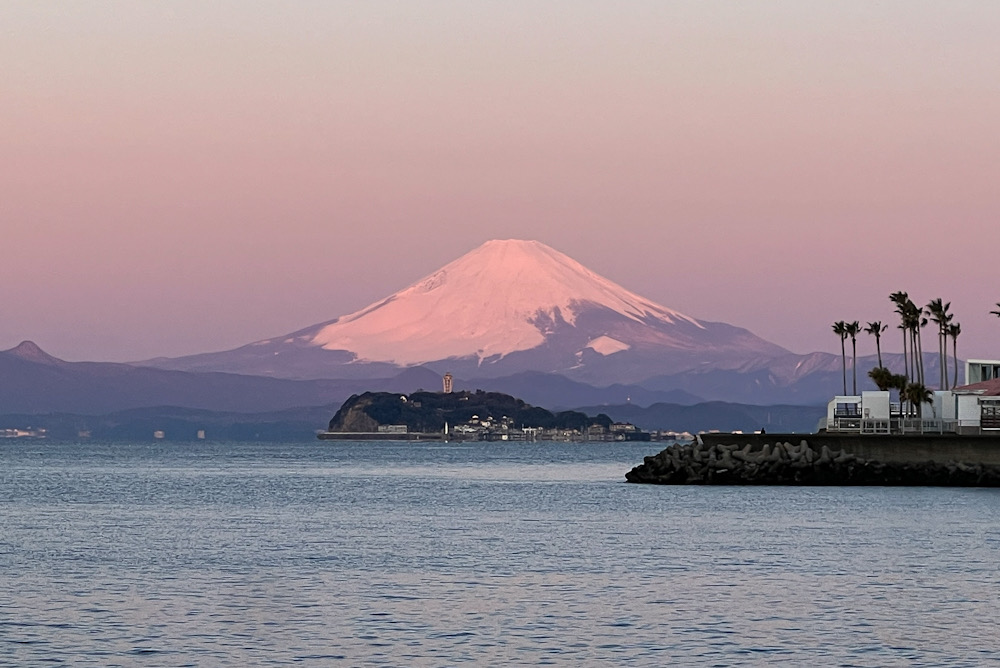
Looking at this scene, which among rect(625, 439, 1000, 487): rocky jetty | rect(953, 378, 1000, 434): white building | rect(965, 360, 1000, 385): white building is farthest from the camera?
rect(965, 360, 1000, 385): white building

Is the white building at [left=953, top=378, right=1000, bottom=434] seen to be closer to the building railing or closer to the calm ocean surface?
the building railing

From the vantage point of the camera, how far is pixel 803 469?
96938 millimetres

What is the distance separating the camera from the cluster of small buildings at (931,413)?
10362 cm

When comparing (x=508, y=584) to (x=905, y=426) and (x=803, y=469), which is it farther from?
(x=905, y=426)

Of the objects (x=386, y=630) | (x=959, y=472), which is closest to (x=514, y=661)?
(x=386, y=630)

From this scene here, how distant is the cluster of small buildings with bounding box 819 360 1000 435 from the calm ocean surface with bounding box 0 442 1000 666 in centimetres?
2192

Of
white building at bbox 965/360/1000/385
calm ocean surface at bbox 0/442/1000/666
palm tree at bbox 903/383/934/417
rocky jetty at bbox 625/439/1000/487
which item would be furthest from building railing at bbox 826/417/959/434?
calm ocean surface at bbox 0/442/1000/666

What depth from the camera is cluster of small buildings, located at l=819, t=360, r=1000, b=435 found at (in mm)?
103625

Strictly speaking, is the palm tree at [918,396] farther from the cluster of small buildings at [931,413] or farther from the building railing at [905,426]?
the building railing at [905,426]

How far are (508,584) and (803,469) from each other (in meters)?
57.7

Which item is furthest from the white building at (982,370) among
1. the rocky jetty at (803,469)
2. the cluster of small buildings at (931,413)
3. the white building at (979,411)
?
the rocky jetty at (803,469)

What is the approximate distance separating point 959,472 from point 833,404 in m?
23.4

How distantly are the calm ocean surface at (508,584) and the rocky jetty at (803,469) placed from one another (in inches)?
462

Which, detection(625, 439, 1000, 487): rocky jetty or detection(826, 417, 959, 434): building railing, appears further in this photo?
detection(826, 417, 959, 434): building railing
